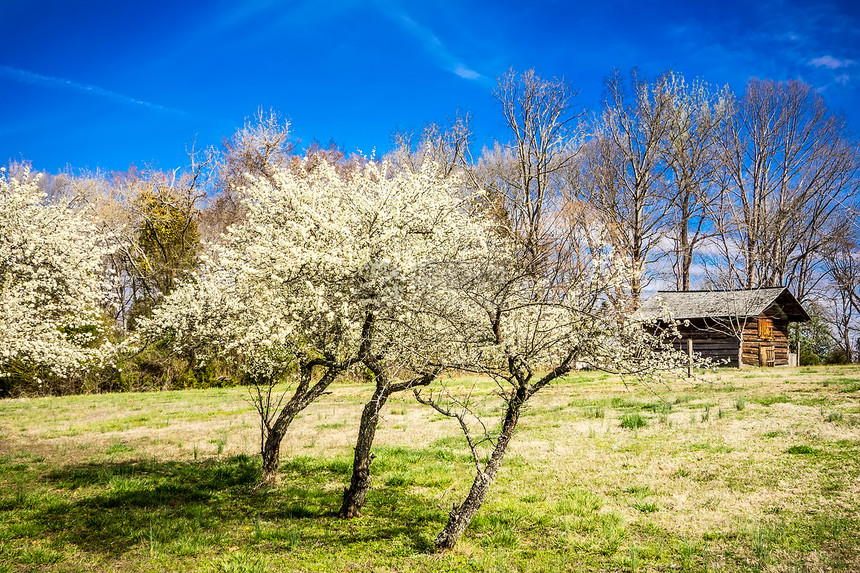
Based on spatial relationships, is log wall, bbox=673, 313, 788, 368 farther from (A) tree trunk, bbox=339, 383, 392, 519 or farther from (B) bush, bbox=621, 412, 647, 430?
(A) tree trunk, bbox=339, 383, 392, 519

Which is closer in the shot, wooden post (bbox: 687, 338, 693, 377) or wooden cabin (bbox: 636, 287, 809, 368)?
wooden post (bbox: 687, 338, 693, 377)

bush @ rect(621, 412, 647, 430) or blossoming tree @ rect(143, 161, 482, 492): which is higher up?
blossoming tree @ rect(143, 161, 482, 492)

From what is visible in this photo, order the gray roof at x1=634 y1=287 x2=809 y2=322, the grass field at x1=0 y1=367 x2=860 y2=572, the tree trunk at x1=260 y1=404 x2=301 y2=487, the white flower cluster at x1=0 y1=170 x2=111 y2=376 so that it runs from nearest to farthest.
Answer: the grass field at x1=0 y1=367 x2=860 y2=572 → the tree trunk at x1=260 y1=404 x2=301 y2=487 → the white flower cluster at x1=0 y1=170 x2=111 y2=376 → the gray roof at x1=634 y1=287 x2=809 y2=322

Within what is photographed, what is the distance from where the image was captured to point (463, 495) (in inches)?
314

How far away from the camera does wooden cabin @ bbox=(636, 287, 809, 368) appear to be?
1156 inches

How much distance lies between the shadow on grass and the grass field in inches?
1.5

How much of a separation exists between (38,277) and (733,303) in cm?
3137

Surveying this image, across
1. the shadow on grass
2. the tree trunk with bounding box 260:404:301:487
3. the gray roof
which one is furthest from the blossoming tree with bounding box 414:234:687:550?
the gray roof

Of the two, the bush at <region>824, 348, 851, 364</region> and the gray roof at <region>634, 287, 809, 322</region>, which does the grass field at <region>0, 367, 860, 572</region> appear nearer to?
the gray roof at <region>634, 287, 809, 322</region>

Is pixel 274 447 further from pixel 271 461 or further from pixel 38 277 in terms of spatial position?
pixel 38 277

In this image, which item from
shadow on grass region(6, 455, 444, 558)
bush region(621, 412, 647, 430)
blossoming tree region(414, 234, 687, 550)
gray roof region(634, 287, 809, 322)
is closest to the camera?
blossoming tree region(414, 234, 687, 550)

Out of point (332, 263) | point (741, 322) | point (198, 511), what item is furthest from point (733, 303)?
point (198, 511)

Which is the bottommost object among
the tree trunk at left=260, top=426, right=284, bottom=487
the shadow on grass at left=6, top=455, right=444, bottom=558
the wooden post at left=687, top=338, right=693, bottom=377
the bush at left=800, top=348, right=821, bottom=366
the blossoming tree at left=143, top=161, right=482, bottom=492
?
the shadow on grass at left=6, top=455, right=444, bottom=558

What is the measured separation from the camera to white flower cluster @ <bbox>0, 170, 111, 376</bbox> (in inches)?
448
